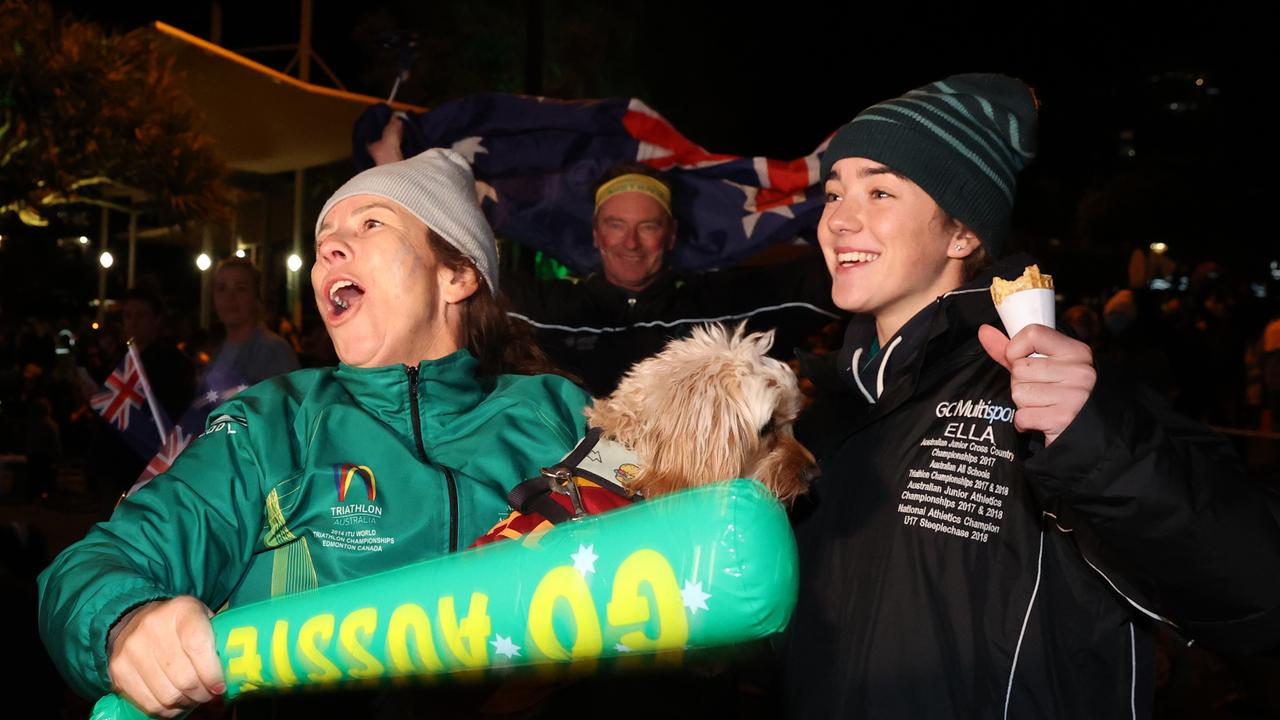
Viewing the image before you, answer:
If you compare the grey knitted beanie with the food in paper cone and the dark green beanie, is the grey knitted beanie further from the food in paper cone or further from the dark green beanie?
the food in paper cone

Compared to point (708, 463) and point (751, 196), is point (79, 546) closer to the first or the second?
point (708, 463)

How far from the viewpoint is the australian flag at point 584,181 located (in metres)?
5.35

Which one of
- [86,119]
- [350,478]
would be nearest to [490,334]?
[350,478]

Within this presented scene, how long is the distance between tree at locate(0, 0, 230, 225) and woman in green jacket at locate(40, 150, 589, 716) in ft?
34.6

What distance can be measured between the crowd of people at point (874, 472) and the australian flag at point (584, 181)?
261 cm

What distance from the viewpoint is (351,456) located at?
2.24 meters

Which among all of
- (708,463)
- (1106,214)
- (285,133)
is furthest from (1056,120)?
(708,463)

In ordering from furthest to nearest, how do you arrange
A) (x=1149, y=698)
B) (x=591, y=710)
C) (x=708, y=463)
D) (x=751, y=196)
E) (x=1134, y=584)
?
(x=751, y=196) → (x=708, y=463) → (x=591, y=710) → (x=1149, y=698) → (x=1134, y=584)

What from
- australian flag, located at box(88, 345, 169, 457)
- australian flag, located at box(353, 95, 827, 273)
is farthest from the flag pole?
australian flag, located at box(353, 95, 827, 273)

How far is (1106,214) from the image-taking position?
2339 centimetres

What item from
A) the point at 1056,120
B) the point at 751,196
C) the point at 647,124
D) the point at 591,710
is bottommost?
the point at 591,710

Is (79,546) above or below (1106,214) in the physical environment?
below

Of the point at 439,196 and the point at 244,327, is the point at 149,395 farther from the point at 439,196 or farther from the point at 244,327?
the point at 439,196

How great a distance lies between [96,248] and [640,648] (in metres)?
31.7
